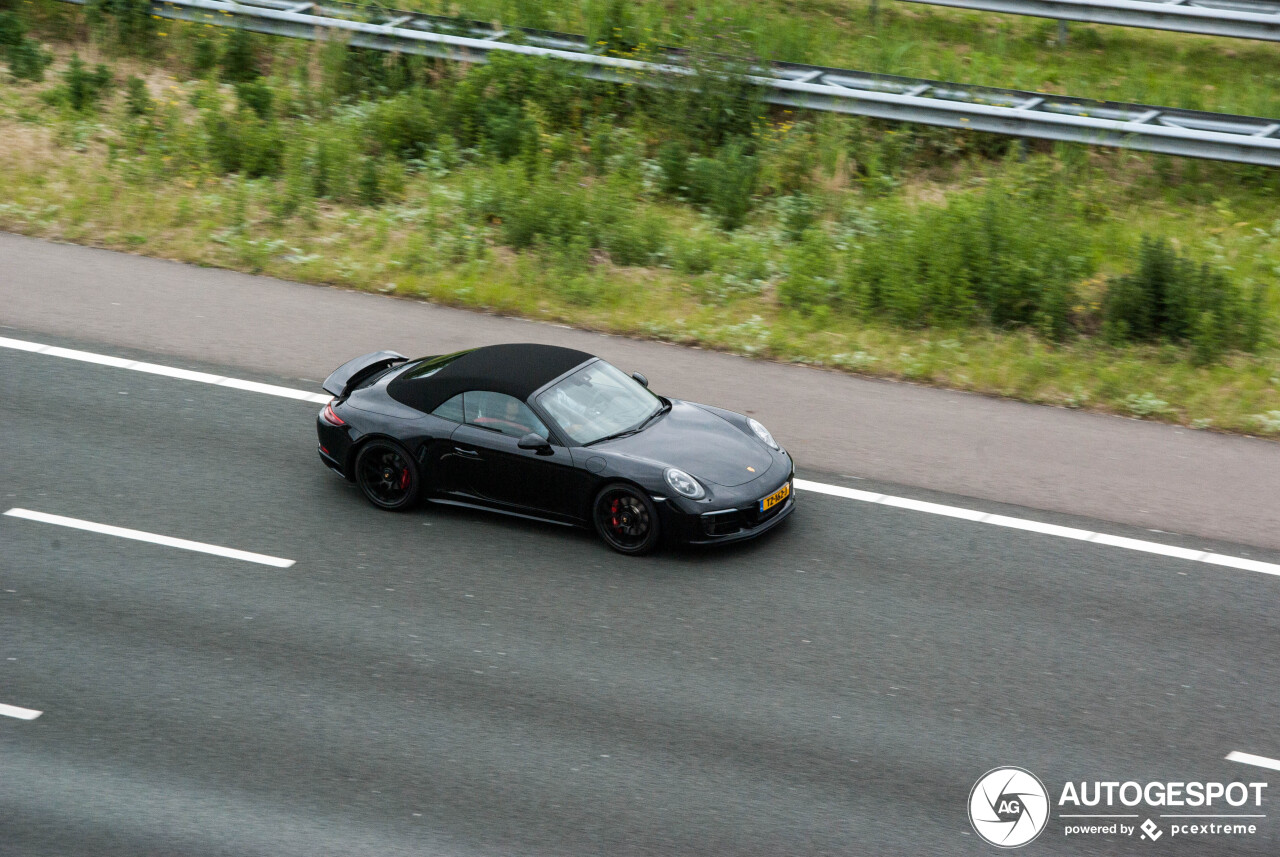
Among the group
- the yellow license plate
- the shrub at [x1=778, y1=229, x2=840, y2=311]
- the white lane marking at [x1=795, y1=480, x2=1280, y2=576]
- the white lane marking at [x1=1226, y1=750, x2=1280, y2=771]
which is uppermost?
the shrub at [x1=778, y1=229, x2=840, y2=311]

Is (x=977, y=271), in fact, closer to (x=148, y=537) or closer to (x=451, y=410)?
(x=451, y=410)

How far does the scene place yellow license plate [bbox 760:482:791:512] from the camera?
9.63 meters

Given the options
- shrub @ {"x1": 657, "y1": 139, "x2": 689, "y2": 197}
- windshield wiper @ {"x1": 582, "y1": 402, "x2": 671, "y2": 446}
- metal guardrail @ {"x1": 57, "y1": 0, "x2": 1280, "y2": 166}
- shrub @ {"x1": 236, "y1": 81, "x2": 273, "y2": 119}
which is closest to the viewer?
windshield wiper @ {"x1": 582, "y1": 402, "x2": 671, "y2": 446}

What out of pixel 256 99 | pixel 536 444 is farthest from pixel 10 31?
pixel 536 444

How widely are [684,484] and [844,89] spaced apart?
9.11 metres

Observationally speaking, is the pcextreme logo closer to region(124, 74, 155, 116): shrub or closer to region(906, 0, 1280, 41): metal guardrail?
region(906, 0, 1280, 41): metal guardrail

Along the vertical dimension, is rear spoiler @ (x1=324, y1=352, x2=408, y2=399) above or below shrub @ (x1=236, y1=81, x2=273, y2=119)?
below

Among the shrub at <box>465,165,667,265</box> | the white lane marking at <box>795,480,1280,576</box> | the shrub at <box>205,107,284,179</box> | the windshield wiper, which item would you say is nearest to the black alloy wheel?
the windshield wiper

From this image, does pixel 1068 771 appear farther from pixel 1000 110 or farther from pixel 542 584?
pixel 1000 110

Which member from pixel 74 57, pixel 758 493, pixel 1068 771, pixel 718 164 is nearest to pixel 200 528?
pixel 758 493

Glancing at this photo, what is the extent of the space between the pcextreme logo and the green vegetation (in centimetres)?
565

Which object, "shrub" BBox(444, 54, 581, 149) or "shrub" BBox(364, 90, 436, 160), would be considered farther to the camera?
"shrub" BBox(444, 54, 581, 149)

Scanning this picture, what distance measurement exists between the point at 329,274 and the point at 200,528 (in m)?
5.40

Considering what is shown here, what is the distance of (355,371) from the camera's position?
35.7ft
